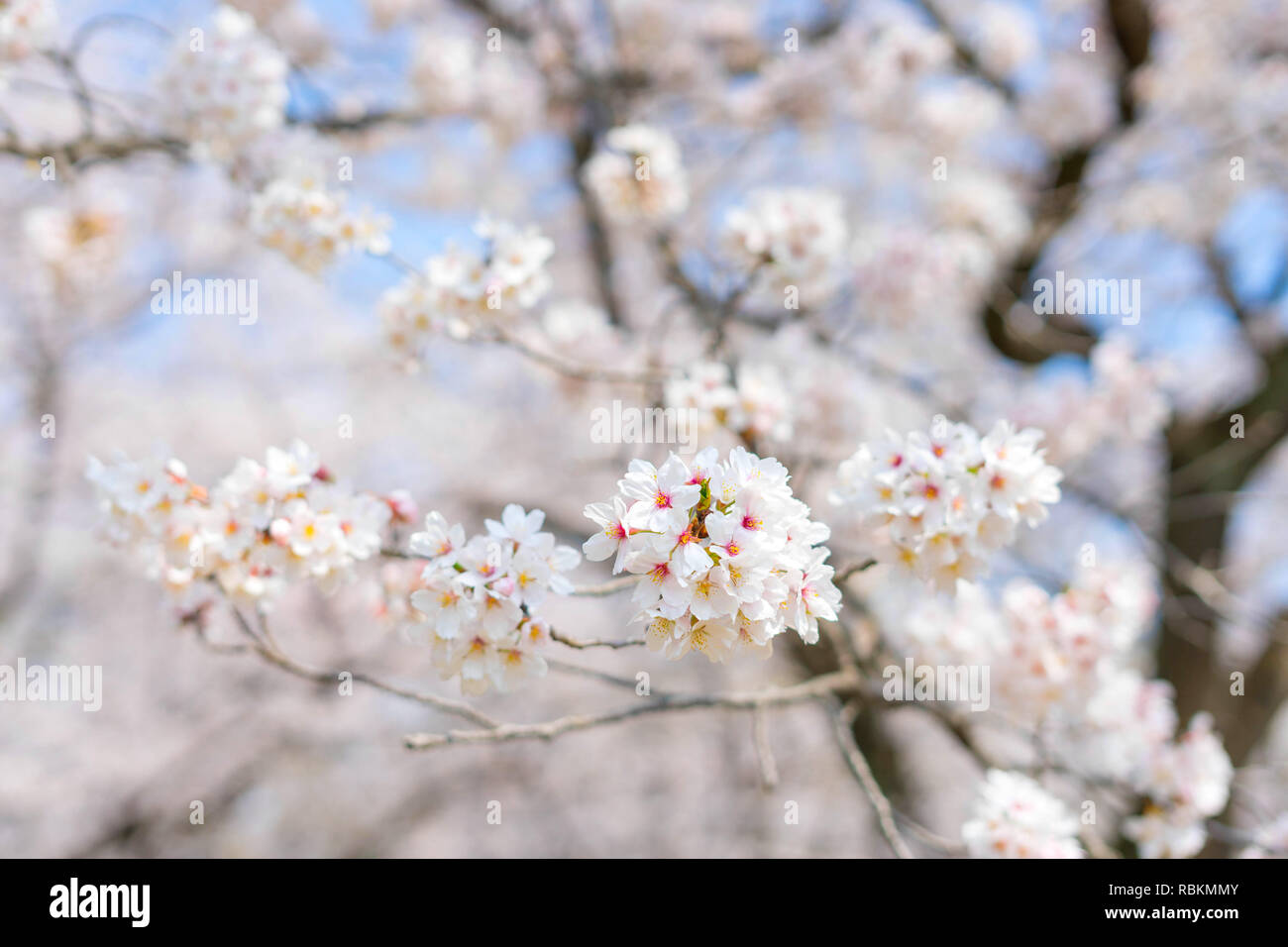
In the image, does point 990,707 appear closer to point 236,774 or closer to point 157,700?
point 236,774

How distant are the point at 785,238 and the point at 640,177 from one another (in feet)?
1.84

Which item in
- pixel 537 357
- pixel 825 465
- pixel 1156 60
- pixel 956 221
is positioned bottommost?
pixel 825 465

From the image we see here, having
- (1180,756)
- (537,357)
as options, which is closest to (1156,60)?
(1180,756)

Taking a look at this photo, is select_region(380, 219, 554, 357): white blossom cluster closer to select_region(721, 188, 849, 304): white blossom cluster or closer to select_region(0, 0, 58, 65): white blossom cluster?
select_region(721, 188, 849, 304): white blossom cluster

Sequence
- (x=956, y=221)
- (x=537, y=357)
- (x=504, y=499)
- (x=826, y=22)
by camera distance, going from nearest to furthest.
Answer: (x=537, y=357) < (x=956, y=221) < (x=826, y=22) < (x=504, y=499)

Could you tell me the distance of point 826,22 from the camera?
14.0 feet

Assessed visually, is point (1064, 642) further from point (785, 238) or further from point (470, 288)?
point (470, 288)

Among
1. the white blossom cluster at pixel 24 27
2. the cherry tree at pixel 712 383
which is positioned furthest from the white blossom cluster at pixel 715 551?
the white blossom cluster at pixel 24 27

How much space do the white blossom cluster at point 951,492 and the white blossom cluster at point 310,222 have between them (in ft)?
4.39

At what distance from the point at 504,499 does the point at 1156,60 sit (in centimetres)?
479

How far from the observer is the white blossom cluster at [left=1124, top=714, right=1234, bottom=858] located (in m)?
1.80

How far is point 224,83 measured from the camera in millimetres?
1911
